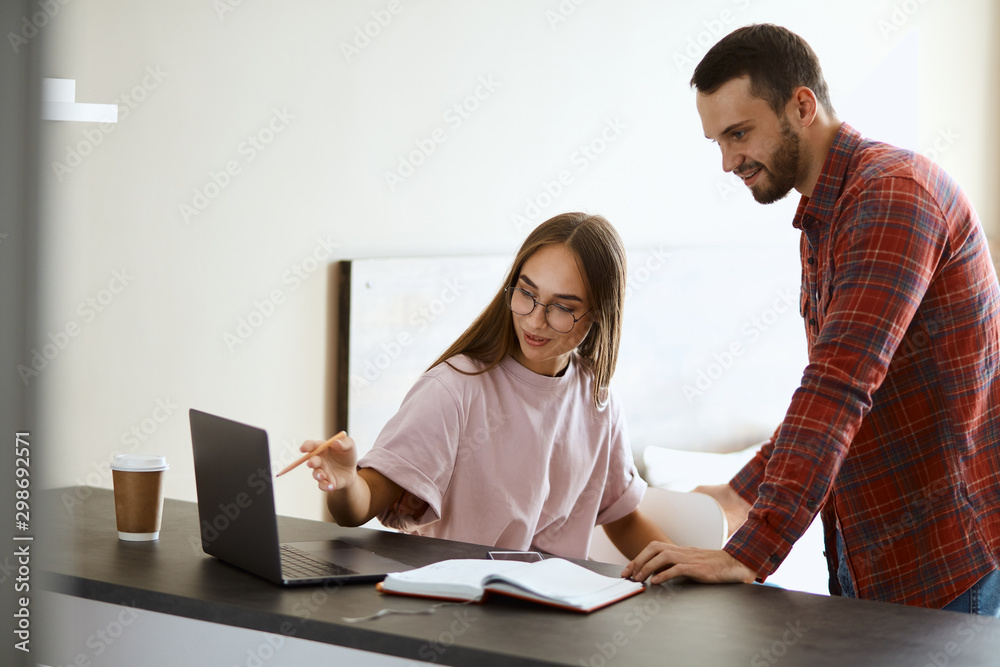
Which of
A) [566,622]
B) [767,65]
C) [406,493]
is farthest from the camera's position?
[406,493]

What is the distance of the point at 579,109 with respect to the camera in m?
3.31

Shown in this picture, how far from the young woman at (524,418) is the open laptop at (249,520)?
0.24 metres

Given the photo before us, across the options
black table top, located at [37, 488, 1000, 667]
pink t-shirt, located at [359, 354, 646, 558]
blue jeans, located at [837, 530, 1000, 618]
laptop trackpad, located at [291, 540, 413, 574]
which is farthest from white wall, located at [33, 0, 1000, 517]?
blue jeans, located at [837, 530, 1000, 618]

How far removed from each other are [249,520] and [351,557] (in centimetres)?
19

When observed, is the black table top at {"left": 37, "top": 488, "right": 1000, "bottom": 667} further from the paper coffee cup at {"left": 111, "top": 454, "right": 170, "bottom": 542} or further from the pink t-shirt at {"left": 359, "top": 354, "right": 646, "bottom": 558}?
the pink t-shirt at {"left": 359, "top": 354, "right": 646, "bottom": 558}

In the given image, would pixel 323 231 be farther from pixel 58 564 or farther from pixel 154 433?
pixel 58 564

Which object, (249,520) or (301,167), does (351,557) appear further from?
(301,167)

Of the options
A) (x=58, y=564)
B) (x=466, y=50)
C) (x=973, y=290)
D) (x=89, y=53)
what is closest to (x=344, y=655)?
(x=58, y=564)

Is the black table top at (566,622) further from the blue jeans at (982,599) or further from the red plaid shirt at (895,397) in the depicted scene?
the blue jeans at (982,599)

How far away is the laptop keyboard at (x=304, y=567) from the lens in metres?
1.19

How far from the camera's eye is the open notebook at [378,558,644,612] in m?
1.09

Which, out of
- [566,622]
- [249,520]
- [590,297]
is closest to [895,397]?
[590,297]

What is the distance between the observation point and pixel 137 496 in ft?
4.60

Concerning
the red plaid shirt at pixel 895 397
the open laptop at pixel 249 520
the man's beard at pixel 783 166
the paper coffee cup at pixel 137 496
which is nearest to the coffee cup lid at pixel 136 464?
the paper coffee cup at pixel 137 496
